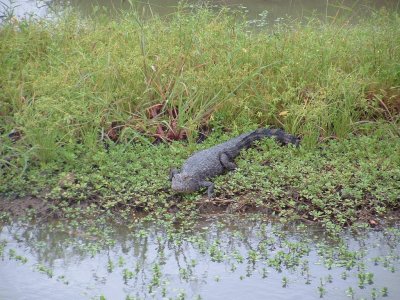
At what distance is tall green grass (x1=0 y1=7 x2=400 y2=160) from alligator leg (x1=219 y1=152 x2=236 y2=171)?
51 cm

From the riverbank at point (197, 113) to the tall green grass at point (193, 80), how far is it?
0.01 meters

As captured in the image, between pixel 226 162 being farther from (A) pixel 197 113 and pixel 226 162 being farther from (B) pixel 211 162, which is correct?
(A) pixel 197 113

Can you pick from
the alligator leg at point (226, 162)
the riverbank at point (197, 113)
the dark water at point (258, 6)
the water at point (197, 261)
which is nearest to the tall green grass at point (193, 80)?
the riverbank at point (197, 113)

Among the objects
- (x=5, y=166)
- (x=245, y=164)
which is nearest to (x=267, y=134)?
(x=245, y=164)

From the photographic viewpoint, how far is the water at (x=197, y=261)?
15.1 feet

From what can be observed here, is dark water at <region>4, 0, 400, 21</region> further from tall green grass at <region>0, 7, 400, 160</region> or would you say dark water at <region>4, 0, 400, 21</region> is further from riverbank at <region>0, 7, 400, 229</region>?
tall green grass at <region>0, 7, 400, 160</region>

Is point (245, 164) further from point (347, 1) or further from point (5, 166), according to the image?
point (347, 1)

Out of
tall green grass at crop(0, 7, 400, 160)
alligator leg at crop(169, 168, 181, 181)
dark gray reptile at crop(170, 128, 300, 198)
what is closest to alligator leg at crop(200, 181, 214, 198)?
dark gray reptile at crop(170, 128, 300, 198)

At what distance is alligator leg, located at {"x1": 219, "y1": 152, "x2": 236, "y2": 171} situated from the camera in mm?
6258

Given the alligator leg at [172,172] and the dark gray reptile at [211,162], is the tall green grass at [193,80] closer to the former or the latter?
the dark gray reptile at [211,162]

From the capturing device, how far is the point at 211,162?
622cm

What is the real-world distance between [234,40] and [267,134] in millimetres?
1594

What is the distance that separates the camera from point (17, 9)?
9.95 metres

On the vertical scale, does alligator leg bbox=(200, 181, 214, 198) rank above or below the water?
above
